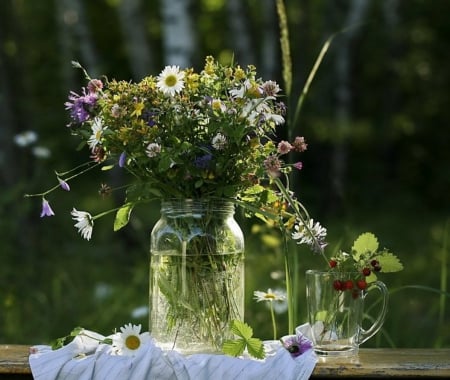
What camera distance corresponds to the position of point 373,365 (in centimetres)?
228

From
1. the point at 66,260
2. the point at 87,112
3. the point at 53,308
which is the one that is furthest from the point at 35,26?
the point at 87,112

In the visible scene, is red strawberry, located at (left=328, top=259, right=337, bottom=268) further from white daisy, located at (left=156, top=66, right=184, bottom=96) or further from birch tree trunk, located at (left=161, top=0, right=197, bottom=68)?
birch tree trunk, located at (left=161, top=0, right=197, bottom=68)

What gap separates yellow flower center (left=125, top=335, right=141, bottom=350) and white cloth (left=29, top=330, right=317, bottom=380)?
0.03 m

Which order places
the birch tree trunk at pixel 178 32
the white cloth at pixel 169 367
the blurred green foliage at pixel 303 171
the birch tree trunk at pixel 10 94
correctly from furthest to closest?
the birch tree trunk at pixel 178 32 < the birch tree trunk at pixel 10 94 < the blurred green foliage at pixel 303 171 < the white cloth at pixel 169 367

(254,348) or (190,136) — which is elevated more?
(190,136)

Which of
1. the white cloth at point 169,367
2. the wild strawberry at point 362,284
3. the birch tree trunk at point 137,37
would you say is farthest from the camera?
the birch tree trunk at point 137,37

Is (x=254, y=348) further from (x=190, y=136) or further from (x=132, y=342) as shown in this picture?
(x=190, y=136)

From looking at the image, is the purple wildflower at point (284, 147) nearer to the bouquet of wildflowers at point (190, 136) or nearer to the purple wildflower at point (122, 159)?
the bouquet of wildflowers at point (190, 136)

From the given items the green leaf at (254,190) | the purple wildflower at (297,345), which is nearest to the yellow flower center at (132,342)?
the purple wildflower at (297,345)

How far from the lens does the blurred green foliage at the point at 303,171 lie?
474 cm

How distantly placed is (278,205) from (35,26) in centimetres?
1777

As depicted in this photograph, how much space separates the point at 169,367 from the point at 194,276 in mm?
228

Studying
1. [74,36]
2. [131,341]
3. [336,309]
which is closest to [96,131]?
[131,341]

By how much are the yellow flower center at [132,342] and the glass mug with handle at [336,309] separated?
41cm
